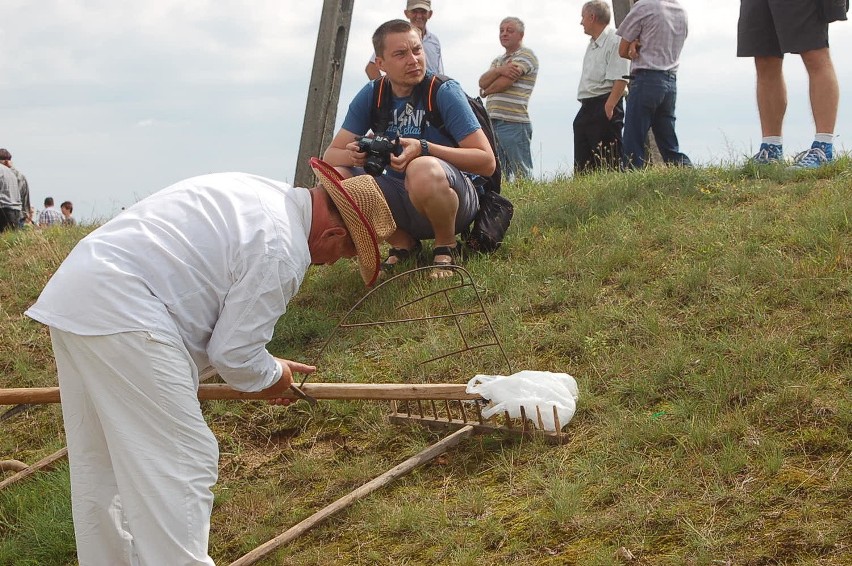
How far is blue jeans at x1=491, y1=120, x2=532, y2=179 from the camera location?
27.0 ft

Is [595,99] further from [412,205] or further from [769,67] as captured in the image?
[412,205]

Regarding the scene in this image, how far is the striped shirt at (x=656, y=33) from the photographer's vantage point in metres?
7.25

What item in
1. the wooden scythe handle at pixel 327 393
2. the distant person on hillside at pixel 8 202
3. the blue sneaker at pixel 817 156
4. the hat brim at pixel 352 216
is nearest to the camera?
the hat brim at pixel 352 216

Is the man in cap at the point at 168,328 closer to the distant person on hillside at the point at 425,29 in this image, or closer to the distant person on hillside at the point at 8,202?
the distant person on hillside at the point at 425,29

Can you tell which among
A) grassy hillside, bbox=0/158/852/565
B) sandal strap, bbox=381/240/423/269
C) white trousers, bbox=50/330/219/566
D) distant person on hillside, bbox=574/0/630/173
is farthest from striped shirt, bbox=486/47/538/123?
white trousers, bbox=50/330/219/566

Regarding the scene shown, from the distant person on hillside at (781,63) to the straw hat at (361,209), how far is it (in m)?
4.04

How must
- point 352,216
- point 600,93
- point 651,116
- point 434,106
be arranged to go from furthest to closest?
point 600,93 < point 651,116 < point 434,106 < point 352,216

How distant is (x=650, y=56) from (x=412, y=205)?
259 cm

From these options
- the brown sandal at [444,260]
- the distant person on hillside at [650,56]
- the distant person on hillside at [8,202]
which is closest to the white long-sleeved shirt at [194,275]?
the brown sandal at [444,260]

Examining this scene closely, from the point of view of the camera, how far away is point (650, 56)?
7277 millimetres

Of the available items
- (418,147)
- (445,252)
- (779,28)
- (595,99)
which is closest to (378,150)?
(418,147)

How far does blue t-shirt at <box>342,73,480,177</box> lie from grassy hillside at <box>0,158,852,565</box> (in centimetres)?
81

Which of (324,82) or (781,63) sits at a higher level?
(324,82)

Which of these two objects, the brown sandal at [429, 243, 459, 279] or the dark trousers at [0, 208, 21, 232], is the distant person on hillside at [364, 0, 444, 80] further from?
the dark trousers at [0, 208, 21, 232]
